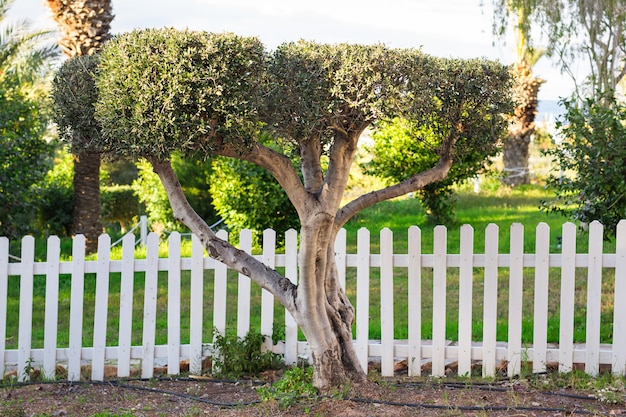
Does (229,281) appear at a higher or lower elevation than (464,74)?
lower

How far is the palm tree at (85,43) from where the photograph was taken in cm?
1195

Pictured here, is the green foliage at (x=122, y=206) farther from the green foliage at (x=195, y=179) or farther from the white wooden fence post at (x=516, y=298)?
the white wooden fence post at (x=516, y=298)

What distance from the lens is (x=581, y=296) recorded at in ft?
28.8

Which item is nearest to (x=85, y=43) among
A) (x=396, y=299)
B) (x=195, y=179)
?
(x=195, y=179)

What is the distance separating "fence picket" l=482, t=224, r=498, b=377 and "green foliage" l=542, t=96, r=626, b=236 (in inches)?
59.0

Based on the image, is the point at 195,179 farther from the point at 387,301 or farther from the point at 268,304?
the point at 387,301

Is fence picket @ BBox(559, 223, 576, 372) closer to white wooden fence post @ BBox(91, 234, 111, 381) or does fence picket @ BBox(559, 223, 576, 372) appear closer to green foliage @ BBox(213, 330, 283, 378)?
green foliage @ BBox(213, 330, 283, 378)

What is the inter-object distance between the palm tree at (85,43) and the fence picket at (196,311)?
620cm

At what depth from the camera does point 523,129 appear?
22125 mm

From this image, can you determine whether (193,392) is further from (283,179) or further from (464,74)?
(464,74)

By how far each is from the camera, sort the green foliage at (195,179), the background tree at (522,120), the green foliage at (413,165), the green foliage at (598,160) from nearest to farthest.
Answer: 1. the green foliage at (598,160)
2. the green foliage at (413,165)
3. the green foliage at (195,179)
4. the background tree at (522,120)

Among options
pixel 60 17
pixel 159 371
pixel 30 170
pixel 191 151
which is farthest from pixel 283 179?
pixel 60 17

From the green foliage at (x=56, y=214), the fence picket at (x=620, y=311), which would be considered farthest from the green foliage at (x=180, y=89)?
the green foliage at (x=56, y=214)

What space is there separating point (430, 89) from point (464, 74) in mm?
355
